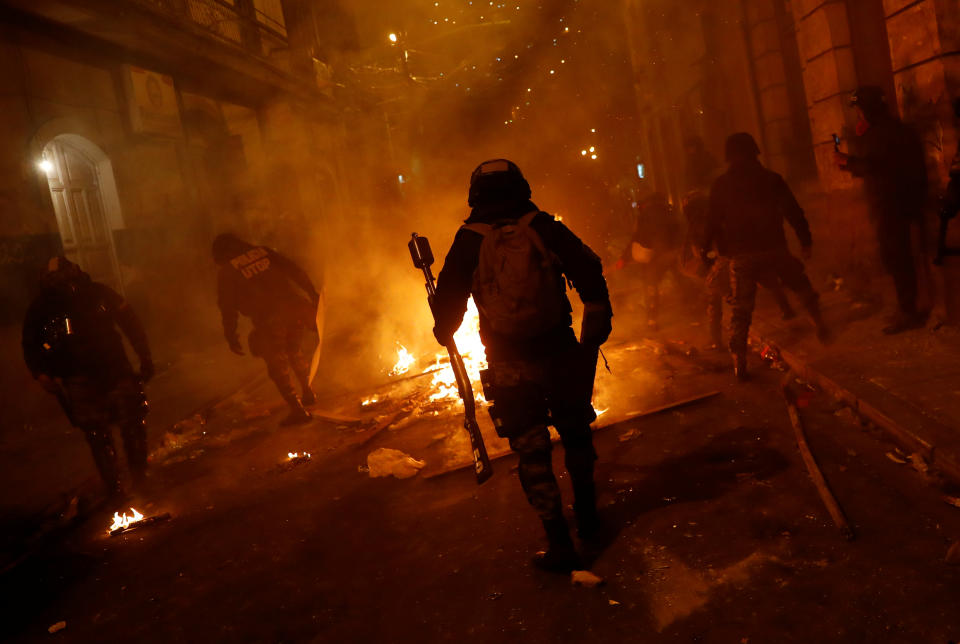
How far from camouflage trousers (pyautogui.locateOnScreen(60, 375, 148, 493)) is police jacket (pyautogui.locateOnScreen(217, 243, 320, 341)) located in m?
1.20

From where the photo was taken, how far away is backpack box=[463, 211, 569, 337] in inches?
115

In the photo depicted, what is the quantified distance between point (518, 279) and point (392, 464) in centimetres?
241

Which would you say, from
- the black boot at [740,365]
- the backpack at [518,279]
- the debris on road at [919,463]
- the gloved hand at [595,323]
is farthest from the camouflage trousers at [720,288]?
the backpack at [518,279]

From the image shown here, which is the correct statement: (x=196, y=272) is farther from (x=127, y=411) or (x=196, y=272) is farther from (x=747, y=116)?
(x=747, y=116)

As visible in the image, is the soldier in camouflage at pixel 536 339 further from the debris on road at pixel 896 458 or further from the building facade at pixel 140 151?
the building facade at pixel 140 151

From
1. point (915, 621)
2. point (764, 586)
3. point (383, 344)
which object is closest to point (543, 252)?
point (764, 586)

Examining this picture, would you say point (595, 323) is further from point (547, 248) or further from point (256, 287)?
point (256, 287)

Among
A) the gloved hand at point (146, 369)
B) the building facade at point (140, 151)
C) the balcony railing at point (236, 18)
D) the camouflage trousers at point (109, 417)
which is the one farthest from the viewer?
the balcony railing at point (236, 18)

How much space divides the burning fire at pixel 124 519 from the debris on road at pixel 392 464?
1656mm

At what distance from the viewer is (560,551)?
118 inches

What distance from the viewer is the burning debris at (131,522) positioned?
15.2ft

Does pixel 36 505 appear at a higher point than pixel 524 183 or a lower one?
lower

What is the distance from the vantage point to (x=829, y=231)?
775 cm

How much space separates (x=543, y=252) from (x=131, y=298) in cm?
979
